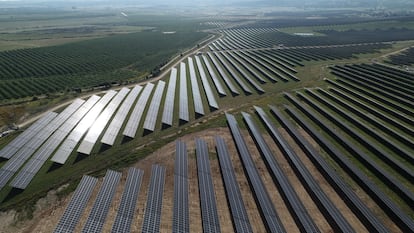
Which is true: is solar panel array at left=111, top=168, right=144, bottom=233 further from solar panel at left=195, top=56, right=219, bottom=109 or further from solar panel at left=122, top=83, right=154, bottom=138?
solar panel at left=195, top=56, right=219, bottom=109

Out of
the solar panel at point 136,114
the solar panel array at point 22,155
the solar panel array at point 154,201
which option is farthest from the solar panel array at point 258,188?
the solar panel array at point 22,155

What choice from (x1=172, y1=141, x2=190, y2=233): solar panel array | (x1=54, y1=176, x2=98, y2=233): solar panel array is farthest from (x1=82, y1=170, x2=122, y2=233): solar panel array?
(x1=172, y1=141, x2=190, y2=233): solar panel array

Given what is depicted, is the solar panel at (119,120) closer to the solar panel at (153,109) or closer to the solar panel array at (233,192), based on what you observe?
the solar panel at (153,109)

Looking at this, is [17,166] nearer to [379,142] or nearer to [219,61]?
[379,142]

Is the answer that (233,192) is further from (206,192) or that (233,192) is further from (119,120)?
(119,120)

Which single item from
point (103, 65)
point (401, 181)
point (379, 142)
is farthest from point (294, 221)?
point (103, 65)

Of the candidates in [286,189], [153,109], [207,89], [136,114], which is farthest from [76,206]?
[207,89]
